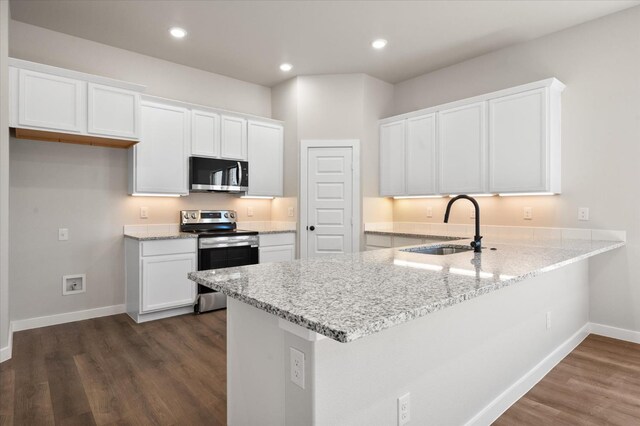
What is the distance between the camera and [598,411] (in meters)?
2.16

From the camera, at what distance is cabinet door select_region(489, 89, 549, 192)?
11.3ft

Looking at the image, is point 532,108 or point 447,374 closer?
point 447,374

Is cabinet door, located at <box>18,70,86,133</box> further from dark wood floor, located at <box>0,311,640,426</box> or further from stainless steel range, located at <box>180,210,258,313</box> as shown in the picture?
dark wood floor, located at <box>0,311,640,426</box>

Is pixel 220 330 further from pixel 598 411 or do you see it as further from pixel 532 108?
pixel 532 108

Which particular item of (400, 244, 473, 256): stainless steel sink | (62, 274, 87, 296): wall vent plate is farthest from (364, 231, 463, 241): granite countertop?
(62, 274, 87, 296): wall vent plate

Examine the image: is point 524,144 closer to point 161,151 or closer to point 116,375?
point 161,151

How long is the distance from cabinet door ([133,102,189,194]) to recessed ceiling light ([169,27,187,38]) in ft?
2.48

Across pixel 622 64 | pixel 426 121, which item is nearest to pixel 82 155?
pixel 426 121

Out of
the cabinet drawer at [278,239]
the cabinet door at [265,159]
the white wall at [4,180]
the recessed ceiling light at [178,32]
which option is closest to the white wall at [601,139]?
the cabinet drawer at [278,239]

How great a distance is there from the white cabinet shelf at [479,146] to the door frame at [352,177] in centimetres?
40

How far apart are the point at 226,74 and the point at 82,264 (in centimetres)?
288

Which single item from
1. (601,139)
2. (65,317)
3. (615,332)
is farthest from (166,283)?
(601,139)

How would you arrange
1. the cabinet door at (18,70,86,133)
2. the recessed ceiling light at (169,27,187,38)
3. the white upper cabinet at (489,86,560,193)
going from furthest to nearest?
1. the recessed ceiling light at (169,27,187,38)
2. the white upper cabinet at (489,86,560,193)
3. the cabinet door at (18,70,86,133)

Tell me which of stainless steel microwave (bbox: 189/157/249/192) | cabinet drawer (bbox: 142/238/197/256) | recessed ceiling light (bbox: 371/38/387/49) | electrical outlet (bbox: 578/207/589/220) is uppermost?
recessed ceiling light (bbox: 371/38/387/49)
